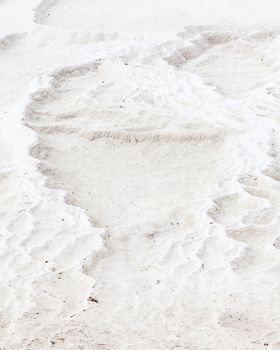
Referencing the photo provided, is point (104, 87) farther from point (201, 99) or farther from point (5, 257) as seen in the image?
point (5, 257)

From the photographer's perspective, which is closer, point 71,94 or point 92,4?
point 71,94

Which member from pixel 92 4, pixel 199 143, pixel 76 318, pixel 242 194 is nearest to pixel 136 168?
pixel 199 143

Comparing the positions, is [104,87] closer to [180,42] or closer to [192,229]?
[180,42]

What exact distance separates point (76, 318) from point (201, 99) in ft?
13.3

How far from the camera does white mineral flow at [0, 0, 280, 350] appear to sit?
3561 millimetres

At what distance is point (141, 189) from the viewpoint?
5402 mm

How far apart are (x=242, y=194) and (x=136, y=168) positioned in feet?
4.17

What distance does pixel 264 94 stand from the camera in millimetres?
7090

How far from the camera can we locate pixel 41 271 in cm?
409

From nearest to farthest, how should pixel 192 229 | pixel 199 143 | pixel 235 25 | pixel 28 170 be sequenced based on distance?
1. pixel 192 229
2. pixel 28 170
3. pixel 199 143
4. pixel 235 25

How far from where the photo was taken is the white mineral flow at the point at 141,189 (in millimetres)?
3561

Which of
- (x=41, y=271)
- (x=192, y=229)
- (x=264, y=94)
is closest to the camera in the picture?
(x=41, y=271)

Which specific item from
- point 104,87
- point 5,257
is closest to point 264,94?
point 104,87

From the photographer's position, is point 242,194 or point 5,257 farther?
point 242,194
